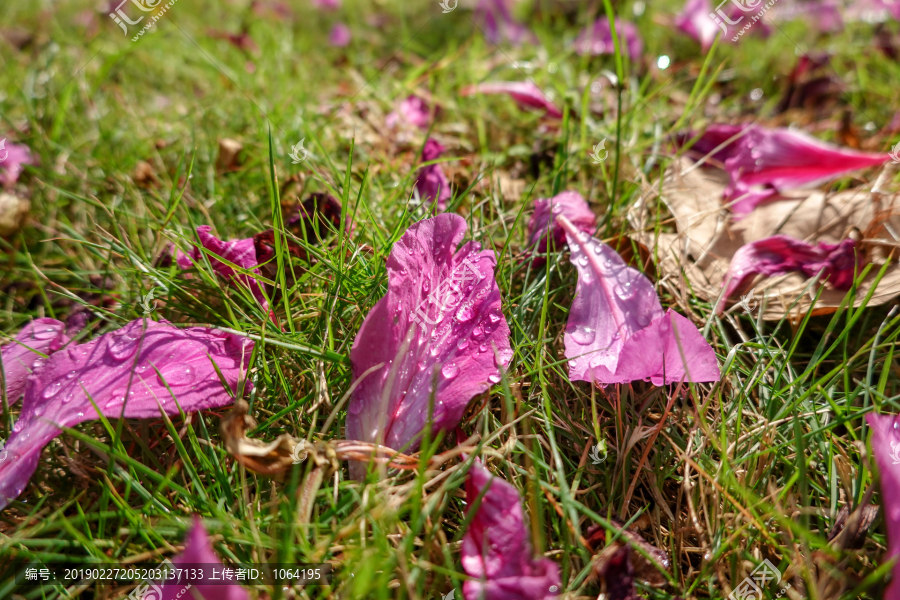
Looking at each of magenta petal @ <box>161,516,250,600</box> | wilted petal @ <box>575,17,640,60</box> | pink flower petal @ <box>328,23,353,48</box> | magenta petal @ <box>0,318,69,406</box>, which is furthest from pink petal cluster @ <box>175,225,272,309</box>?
pink flower petal @ <box>328,23,353,48</box>

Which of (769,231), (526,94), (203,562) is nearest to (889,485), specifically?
(769,231)

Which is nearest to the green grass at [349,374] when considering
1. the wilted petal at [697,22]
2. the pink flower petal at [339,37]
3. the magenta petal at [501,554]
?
the magenta petal at [501,554]

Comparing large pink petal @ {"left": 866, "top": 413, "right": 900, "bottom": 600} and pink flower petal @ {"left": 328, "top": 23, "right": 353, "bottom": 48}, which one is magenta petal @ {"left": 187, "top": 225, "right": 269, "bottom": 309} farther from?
pink flower petal @ {"left": 328, "top": 23, "right": 353, "bottom": 48}

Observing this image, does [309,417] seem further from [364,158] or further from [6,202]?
[6,202]

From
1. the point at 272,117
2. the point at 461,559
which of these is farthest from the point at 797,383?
the point at 272,117

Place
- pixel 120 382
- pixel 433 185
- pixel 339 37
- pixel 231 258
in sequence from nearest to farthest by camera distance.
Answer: pixel 120 382 < pixel 231 258 < pixel 433 185 < pixel 339 37

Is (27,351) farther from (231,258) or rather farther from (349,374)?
(349,374)
